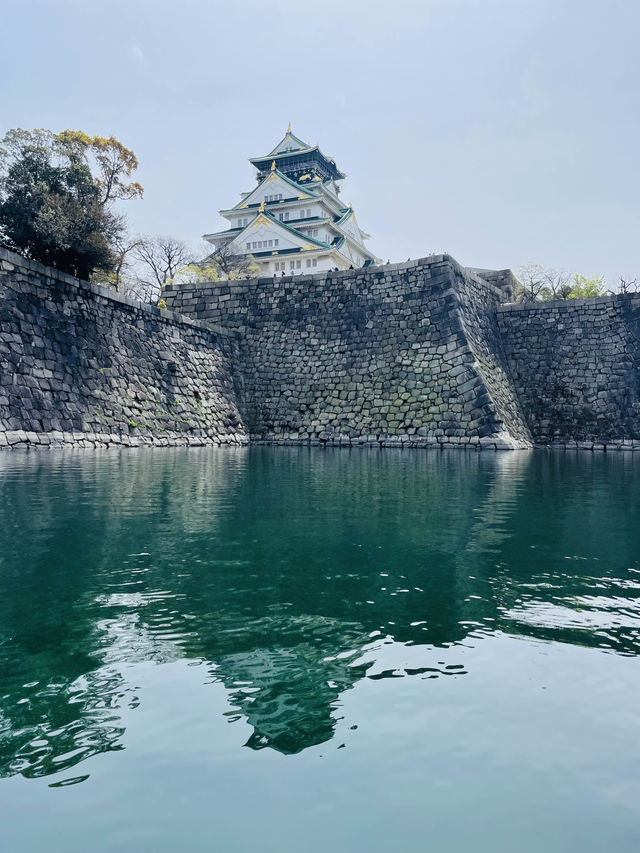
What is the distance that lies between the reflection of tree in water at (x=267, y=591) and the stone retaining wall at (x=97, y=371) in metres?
7.75

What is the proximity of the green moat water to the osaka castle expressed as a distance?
1517 inches

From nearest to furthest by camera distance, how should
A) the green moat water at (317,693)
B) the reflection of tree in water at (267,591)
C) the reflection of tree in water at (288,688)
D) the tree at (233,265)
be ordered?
the green moat water at (317,693) < the reflection of tree in water at (288,688) < the reflection of tree in water at (267,591) < the tree at (233,265)

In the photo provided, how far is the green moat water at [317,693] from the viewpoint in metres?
1.23

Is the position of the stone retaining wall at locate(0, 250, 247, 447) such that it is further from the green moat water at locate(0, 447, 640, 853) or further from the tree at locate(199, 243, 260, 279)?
the tree at locate(199, 243, 260, 279)

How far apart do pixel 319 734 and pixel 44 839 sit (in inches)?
24.8

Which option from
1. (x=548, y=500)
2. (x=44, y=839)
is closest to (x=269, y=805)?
(x=44, y=839)

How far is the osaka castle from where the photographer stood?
1752 inches

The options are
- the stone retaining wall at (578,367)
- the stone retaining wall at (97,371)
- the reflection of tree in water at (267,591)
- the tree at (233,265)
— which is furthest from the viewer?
the tree at (233,265)

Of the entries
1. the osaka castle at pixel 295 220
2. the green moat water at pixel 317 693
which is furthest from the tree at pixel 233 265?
the green moat water at pixel 317 693

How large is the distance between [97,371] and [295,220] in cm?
3579

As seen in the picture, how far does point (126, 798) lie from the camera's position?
4.19ft

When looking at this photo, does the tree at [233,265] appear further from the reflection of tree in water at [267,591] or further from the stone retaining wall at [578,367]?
the reflection of tree in water at [267,591]

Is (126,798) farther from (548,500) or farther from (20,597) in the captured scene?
(548,500)

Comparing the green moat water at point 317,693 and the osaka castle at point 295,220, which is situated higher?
the osaka castle at point 295,220
